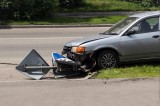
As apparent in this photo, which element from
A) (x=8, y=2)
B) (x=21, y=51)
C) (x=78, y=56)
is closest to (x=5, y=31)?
(x=8, y=2)

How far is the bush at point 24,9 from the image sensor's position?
25719 mm

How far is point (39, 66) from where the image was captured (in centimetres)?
1041

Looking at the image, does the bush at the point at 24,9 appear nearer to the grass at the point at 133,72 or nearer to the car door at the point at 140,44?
the car door at the point at 140,44

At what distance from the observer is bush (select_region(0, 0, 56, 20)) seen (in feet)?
84.4

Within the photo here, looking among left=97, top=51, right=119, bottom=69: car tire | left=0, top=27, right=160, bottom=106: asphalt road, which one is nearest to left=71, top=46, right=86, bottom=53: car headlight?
left=97, top=51, right=119, bottom=69: car tire

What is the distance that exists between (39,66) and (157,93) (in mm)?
3366

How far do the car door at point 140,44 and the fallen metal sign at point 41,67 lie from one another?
1328mm

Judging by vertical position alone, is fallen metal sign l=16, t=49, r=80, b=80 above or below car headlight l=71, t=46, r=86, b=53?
below

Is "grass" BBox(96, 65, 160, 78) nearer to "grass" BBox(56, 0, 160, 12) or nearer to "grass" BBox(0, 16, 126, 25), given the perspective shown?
"grass" BBox(0, 16, 126, 25)

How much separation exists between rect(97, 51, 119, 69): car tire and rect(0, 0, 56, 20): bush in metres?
15.2

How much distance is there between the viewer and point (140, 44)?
10961 millimetres

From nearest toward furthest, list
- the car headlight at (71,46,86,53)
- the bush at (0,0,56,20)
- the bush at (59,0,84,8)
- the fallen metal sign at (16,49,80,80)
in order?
the fallen metal sign at (16,49,80,80) < the car headlight at (71,46,86,53) < the bush at (0,0,56,20) < the bush at (59,0,84,8)

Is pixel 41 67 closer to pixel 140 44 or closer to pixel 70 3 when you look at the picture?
pixel 140 44

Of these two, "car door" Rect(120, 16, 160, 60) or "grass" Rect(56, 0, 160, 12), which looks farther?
"grass" Rect(56, 0, 160, 12)
